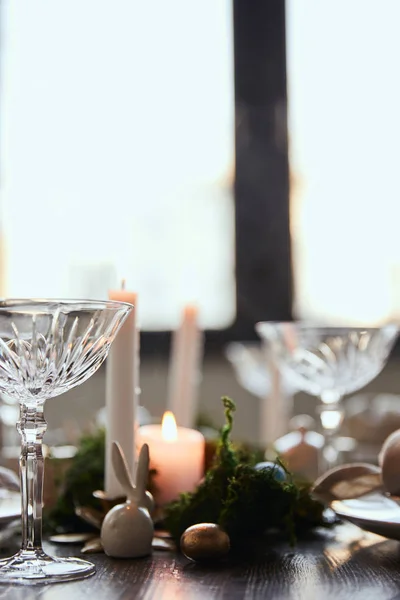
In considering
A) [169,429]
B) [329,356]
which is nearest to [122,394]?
[169,429]

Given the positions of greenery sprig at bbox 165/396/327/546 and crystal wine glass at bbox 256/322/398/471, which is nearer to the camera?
greenery sprig at bbox 165/396/327/546

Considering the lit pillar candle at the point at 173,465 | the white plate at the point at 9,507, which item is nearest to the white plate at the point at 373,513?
the lit pillar candle at the point at 173,465

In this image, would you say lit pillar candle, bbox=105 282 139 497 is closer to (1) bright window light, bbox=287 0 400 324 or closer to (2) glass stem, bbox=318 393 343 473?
(2) glass stem, bbox=318 393 343 473

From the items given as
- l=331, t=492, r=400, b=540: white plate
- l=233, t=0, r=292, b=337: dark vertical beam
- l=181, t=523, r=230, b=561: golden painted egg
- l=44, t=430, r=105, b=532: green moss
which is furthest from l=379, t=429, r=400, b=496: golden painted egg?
l=233, t=0, r=292, b=337: dark vertical beam

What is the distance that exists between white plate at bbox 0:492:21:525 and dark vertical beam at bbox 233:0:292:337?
2133mm

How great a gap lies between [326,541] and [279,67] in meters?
2.40

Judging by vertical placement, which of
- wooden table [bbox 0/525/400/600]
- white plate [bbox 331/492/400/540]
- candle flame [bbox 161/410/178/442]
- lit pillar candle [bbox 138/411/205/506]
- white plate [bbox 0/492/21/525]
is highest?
candle flame [bbox 161/410/178/442]

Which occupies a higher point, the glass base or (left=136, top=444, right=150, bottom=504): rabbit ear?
(left=136, top=444, right=150, bottom=504): rabbit ear

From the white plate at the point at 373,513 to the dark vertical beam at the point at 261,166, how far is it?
215 cm

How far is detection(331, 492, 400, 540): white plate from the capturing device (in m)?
0.60

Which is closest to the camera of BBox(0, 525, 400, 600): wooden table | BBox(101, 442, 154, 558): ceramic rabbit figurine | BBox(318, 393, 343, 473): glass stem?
BBox(0, 525, 400, 600): wooden table

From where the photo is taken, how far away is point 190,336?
1062 millimetres

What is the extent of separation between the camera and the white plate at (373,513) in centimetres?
60

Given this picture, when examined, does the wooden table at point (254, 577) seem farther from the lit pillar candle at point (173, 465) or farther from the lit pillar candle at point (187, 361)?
the lit pillar candle at point (187, 361)
